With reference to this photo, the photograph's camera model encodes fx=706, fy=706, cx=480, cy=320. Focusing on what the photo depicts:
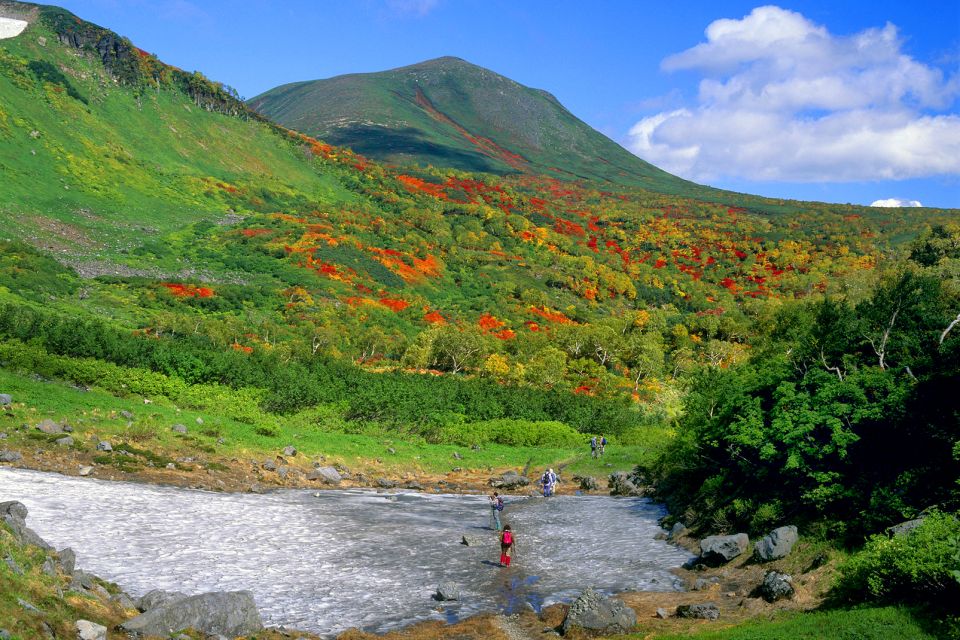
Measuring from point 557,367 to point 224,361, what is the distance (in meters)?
40.5

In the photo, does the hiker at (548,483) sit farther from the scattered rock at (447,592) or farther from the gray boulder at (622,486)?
the scattered rock at (447,592)

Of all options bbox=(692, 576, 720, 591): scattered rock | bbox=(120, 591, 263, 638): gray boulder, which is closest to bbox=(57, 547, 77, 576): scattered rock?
bbox=(120, 591, 263, 638): gray boulder

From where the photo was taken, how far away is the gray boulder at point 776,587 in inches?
748

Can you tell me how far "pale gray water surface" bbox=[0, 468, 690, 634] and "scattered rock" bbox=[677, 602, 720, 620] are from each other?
10.6ft

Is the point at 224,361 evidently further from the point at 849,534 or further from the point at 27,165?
the point at 27,165

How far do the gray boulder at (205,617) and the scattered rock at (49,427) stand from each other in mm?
20656

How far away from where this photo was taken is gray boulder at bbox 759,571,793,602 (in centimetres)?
1900

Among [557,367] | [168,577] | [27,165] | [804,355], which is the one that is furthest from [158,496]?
[27,165]

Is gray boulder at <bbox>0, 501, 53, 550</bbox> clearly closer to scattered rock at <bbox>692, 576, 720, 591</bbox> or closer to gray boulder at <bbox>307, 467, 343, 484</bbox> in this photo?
scattered rock at <bbox>692, 576, 720, 591</bbox>

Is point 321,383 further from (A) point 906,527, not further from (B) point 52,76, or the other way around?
(B) point 52,76

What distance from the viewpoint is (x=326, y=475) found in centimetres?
3828

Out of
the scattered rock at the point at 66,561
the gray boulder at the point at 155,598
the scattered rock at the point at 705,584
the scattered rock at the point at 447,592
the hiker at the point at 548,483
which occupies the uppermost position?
the scattered rock at the point at 705,584

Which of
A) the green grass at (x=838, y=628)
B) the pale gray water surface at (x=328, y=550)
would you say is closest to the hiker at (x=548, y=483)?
the pale gray water surface at (x=328, y=550)

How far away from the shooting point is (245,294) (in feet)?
274
